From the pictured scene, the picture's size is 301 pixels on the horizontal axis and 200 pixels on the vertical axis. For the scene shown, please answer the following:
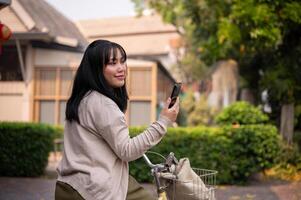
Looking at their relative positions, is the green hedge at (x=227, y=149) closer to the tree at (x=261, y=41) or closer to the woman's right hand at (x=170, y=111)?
the tree at (x=261, y=41)

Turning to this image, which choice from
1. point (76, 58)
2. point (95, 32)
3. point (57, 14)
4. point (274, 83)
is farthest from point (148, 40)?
point (274, 83)

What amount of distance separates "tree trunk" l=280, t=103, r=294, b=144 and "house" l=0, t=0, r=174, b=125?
19.9ft

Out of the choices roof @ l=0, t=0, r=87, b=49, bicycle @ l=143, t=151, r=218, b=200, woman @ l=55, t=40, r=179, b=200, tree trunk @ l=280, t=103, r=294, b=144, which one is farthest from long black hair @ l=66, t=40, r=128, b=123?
roof @ l=0, t=0, r=87, b=49

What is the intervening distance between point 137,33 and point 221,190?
30352 mm

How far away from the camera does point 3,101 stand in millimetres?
19344

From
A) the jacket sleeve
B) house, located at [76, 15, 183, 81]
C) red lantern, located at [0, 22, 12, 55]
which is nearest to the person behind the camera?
the jacket sleeve

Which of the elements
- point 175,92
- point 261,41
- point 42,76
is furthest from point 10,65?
point 175,92

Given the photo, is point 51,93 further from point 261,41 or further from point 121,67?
point 121,67

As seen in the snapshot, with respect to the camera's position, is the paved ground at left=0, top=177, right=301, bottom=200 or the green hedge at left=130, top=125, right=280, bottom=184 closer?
the paved ground at left=0, top=177, right=301, bottom=200

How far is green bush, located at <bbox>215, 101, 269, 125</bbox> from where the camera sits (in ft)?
37.6

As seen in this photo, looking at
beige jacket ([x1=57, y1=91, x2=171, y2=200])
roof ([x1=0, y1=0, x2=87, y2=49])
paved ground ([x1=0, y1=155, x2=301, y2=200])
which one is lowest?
paved ground ([x1=0, y1=155, x2=301, y2=200])

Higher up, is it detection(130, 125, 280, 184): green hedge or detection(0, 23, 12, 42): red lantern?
detection(0, 23, 12, 42): red lantern

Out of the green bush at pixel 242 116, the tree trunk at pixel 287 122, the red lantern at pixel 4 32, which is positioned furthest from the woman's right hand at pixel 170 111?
the tree trunk at pixel 287 122

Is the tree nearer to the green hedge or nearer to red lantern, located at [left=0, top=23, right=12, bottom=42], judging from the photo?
the green hedge
